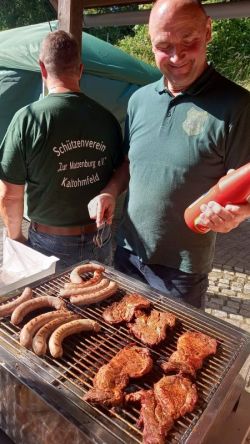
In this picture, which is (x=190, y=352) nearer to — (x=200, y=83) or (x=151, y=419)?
(x=151, y=419)

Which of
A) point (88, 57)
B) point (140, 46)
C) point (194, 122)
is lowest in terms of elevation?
point (194, 122)

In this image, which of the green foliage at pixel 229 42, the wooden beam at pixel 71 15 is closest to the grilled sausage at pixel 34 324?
the wooden beam at pixel 71 15

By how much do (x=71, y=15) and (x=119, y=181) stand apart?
6.72 feet

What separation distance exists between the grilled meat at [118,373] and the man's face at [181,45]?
155 centimetres

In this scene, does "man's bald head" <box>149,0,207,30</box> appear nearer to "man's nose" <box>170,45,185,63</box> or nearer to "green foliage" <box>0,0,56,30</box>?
"man's nose" <box>170,45,185,63</box>

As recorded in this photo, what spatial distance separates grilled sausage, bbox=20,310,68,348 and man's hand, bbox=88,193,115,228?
698mm

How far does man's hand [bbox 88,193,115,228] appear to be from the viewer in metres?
2.17

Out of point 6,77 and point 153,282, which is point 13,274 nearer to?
point 153,282

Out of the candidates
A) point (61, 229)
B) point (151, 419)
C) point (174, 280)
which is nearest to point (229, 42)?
point (61, 229)

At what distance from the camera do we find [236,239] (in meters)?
6.57

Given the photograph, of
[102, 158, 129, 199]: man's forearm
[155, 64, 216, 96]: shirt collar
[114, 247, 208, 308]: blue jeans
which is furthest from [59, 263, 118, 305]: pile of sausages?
[155, 64, 216, 96]: shirt collar

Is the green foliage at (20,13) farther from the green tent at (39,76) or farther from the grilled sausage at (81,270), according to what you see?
the grilled sausage at (81,270)

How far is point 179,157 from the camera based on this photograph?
A: 2105mm

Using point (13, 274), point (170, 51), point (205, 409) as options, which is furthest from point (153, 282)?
point (170, 51)
